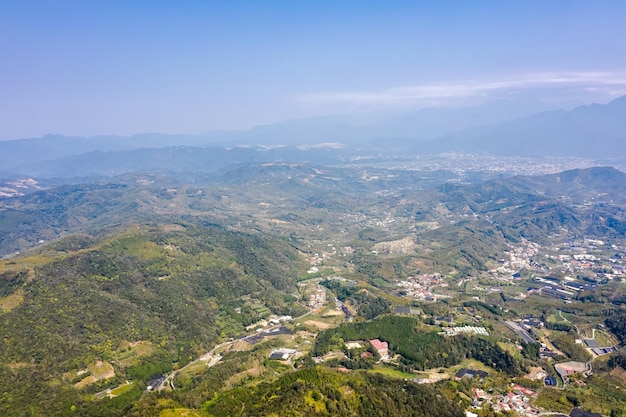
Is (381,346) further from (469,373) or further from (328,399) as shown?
(328,399)

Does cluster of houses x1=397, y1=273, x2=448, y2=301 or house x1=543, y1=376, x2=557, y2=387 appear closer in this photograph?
house x1=543, y1=376, x2=557, y2=387

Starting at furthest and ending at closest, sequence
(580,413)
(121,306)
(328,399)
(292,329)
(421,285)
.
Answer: (421,285) < (292,329) < (121,306) < (580,413) < (328,399)

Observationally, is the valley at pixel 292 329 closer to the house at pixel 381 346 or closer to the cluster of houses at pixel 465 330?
the house at pixel 381 346

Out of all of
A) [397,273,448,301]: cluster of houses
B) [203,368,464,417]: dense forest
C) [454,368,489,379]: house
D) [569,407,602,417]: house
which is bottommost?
[397,273,448,301]: cluster of houses

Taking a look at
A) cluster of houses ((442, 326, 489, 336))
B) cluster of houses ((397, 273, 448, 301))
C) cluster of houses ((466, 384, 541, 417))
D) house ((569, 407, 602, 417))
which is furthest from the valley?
house ((569, 407, 602, 417))

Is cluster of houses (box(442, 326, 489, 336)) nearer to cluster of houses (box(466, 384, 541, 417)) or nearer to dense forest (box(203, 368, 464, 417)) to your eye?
cluster of houses (box(466, 384, 541, 417))

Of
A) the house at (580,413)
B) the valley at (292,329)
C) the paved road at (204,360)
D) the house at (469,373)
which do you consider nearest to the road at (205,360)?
the paved road at (204,360)

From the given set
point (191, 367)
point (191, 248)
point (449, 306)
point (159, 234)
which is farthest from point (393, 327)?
point (159, 234)

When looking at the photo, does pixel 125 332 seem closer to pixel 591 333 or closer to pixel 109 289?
pixel 109 289

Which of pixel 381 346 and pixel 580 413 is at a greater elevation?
pixel 580 413

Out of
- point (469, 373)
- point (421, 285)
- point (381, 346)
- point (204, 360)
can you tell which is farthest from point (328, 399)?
point (421, 285)
